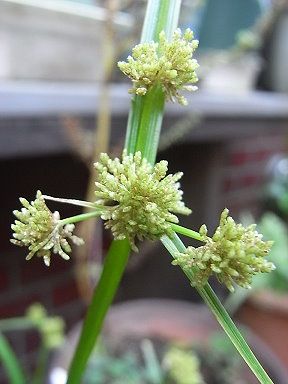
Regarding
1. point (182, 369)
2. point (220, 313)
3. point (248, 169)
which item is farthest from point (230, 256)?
point (248, 169)

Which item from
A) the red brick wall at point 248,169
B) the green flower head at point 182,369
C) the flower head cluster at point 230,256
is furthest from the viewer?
the red brick wall at point 248,169

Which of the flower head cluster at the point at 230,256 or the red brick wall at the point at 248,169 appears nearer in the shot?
the flower head cluster at the point at 230,256

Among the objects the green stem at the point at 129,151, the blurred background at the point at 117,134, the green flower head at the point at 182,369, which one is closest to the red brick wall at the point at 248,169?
the blurred background at the point at 117,134

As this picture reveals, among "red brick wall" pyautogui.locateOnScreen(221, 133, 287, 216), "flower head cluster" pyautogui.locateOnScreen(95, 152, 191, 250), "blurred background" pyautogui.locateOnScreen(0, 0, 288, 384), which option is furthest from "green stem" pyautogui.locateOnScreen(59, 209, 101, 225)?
"red brick wall" pyautogui.locateOnScreen(221, 133, 287, 216)

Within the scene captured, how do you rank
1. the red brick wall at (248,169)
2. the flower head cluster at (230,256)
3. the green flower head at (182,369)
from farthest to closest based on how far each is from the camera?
the red brick wall at (248,169), the green flower head at (182,369), the flower head cluster at (230,256)

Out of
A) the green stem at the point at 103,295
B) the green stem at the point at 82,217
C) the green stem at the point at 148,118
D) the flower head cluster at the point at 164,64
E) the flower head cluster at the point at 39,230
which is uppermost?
the flower head cluster at the point at 164,64

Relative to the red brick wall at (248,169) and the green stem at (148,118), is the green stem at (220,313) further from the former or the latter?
the red brick wall at (248,169)

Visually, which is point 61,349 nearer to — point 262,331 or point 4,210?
point 4,210
